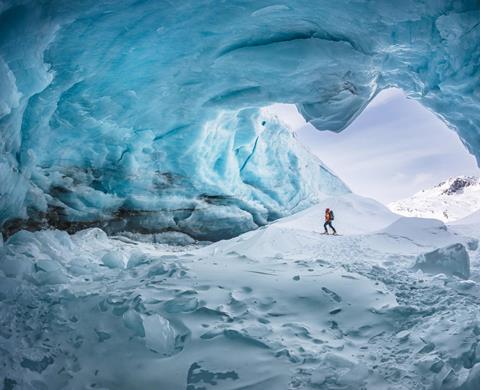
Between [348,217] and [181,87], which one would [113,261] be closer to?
[181,87]

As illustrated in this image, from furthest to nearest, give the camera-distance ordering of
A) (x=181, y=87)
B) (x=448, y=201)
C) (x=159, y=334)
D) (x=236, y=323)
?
(x=448, y=201) < (x=181, y=87) < (x=236, y=323) < (x=159, y=334)

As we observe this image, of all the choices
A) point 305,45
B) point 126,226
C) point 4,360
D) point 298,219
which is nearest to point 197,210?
point 126,226

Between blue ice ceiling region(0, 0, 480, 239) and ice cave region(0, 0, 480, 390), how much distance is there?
0.12 ft

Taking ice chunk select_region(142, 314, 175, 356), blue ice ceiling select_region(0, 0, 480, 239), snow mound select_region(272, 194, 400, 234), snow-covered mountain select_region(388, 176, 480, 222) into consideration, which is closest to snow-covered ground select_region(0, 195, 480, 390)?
ice chunk select_region(142, 314, 175, 356)

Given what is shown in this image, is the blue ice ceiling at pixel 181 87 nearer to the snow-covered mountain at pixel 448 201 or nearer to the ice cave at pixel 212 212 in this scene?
the ice cave at pixel 212 212

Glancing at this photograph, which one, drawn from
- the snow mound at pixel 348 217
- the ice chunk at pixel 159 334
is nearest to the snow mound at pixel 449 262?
the ice chunk at pixel 159 334

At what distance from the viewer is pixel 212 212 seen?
10.8 m

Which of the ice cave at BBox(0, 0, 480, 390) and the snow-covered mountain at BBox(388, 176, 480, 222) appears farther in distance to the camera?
the snow-covered mountain at BBox(388, 176, 480, 222)

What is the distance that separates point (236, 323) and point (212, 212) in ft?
24.6

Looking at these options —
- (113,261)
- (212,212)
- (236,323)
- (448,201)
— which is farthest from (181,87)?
(448,201)

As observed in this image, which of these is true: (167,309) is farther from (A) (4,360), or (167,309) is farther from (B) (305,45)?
(B) (305,45)

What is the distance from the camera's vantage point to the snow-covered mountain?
→ 2401 cm

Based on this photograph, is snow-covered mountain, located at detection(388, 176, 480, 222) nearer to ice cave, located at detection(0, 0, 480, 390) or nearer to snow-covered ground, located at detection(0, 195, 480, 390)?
ice cave, located at detection(0, 0, 480, 390)

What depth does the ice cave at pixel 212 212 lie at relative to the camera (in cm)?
297
